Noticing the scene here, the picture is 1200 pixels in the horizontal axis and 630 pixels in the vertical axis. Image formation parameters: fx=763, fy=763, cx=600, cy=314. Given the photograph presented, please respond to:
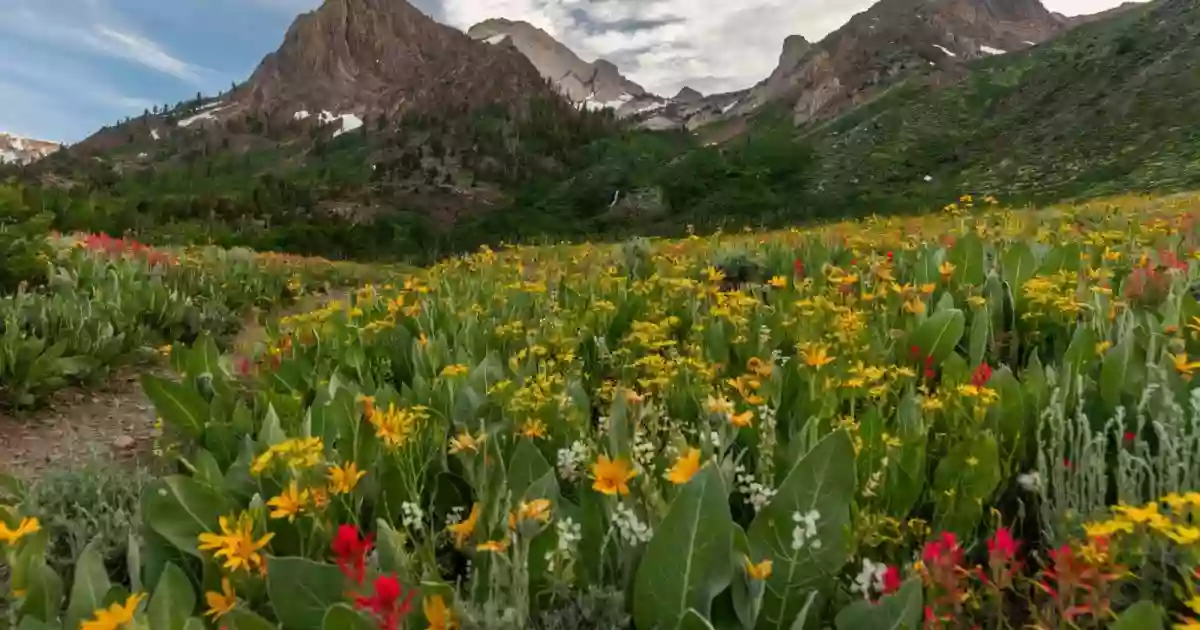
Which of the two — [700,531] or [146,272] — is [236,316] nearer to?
[146,272]

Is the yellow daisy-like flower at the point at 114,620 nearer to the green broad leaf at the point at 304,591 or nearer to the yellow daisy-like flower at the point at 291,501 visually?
the green broad leaf at the point at 304,591

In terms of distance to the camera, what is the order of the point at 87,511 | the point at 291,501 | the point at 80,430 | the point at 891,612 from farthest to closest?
the point at 80,430 < the point at 87,511 < the point at 291,501 < the point at 891,612

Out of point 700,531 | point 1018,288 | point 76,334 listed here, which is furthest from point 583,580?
point 76,334

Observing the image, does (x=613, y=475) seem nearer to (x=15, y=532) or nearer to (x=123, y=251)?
(x=15, y=532)

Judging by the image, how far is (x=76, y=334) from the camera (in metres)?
5.80

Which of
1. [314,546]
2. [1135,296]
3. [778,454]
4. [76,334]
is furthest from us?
[76,334]

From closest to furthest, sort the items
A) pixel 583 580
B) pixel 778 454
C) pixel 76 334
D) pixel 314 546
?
1. pixel 583 580
2. pixel 314 546
3. pixel 778 454
4. pixel 76 334

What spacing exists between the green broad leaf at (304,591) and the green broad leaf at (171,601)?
0.63ft

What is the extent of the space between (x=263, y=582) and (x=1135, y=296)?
3840 millimetres

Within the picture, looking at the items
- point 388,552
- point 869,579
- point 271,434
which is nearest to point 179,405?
point 271,434

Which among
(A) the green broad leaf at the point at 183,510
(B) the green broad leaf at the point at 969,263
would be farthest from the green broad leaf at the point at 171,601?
(B) the green broad leaf at the point at 969,263

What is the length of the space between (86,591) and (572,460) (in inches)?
47.9

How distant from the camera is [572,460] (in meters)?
2.21

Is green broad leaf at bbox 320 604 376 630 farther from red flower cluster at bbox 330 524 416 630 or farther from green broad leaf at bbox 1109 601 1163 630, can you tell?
green broad leaf at bbox 1109 601 1163 630
